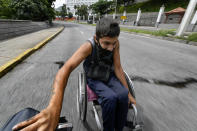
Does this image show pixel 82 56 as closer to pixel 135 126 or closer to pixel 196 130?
pixel 135 126

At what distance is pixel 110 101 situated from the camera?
966mm

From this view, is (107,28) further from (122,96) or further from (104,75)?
(122,96)

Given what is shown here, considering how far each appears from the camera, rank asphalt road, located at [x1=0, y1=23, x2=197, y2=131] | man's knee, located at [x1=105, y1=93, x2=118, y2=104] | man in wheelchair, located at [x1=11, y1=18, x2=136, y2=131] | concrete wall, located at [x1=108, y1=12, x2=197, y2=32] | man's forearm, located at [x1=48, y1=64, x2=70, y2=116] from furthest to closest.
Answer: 1. concrete wall, located at [x1=108, y1=12, x2=197, y2=32]
2. asphalt road, located at [x1=0, y1=23, x2=197, y2=131]
3. man's knee, located at [x1=105, y1=93, x2=118, y2=104]
4. man in wheelchair, located at [x1=11, y1=18, x2=136, y2=131]
5. man's forearm, located at [x1=48, y1=64, x2=70, y2=116]

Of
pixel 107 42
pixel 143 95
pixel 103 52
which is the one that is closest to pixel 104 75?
pixel 103 52

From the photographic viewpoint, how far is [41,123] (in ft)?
1.70

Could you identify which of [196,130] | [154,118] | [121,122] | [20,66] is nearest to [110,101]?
[121,122]

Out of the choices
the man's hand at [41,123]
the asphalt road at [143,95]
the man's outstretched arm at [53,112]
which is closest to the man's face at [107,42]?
the man's outstretched arm at [53,112]

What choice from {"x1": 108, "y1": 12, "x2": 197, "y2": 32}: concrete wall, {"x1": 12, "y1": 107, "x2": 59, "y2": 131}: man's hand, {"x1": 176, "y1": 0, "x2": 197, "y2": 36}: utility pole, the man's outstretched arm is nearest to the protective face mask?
the man's outstretched arm

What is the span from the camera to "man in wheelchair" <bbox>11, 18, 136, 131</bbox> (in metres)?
0.86

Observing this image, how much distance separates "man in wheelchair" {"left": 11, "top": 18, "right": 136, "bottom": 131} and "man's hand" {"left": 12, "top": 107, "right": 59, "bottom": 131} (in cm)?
2

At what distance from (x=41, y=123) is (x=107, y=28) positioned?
36.0 inches

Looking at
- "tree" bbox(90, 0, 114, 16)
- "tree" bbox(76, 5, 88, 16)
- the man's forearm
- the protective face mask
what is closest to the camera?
the man's forearm

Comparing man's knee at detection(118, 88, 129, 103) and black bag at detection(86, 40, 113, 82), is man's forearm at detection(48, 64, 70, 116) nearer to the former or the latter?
black bag at detection(86, 40, 113, 82)

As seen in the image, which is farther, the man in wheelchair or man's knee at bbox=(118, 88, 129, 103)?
man's knee at bbox=(118, 88, 129, 103)
